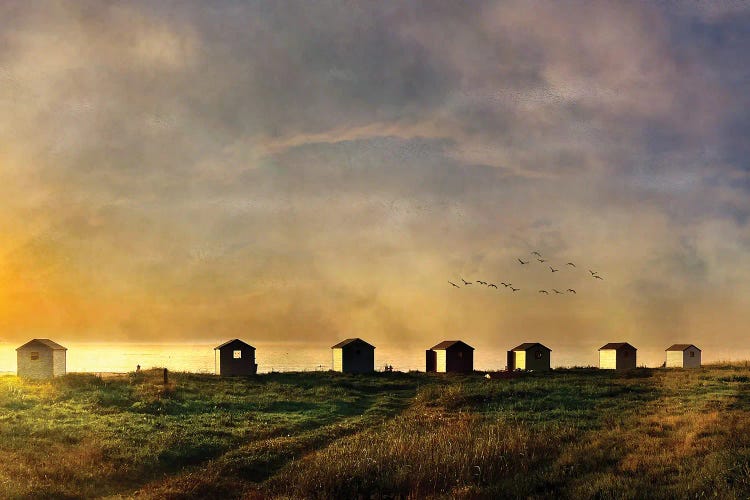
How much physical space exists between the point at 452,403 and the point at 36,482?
26250 millimetres

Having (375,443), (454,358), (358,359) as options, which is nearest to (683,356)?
(454,358)

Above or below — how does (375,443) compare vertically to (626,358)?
above

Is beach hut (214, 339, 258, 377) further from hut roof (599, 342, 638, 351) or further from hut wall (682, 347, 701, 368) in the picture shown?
hut wall (682, 347, 701, 368)

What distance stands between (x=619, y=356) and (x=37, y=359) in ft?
212

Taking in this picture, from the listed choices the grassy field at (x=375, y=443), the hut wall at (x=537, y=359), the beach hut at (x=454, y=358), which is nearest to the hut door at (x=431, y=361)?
the beach hut at (x=454, y=358)

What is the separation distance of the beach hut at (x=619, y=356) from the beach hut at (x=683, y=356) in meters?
5.56

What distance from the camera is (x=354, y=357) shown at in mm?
76625

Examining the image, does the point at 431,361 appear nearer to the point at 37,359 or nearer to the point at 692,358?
the point at 692,358

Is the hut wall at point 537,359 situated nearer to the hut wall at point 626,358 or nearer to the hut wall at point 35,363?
the hut wall at point 626,358

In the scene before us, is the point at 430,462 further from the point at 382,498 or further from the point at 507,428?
the point at 507,428

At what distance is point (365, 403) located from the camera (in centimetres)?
4662

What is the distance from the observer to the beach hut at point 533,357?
80375 millimetres

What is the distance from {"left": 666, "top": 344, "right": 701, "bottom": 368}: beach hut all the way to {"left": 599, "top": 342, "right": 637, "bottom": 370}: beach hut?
5557 mm

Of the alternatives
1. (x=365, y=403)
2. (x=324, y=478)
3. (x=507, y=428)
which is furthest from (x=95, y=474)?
(x=365, y=403)
